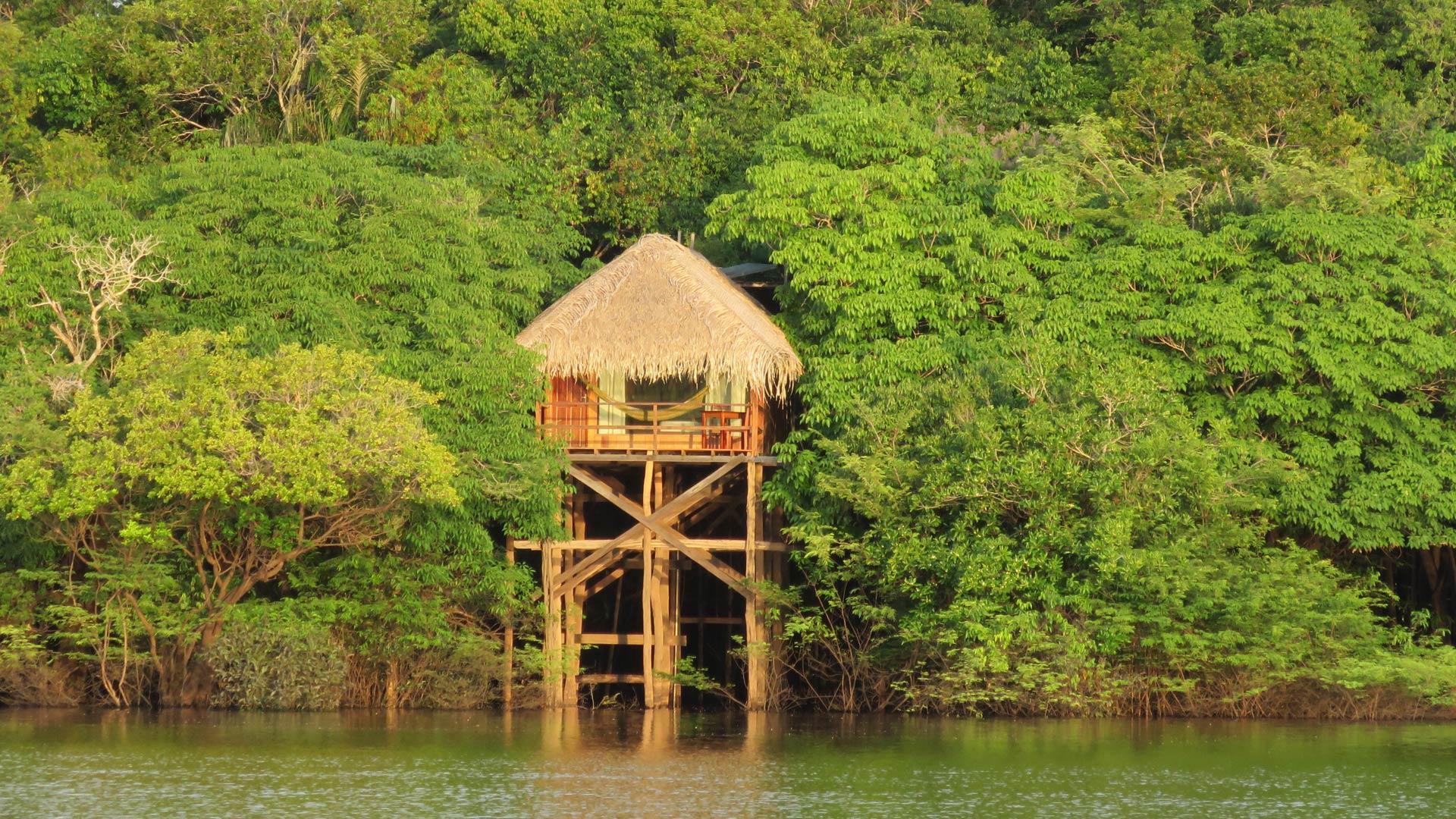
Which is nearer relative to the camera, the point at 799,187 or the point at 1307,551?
the point at 1307,551

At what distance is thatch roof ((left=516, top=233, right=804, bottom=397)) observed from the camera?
2245 centimetres

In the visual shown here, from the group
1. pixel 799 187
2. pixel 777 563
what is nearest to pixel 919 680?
pixel 777 563

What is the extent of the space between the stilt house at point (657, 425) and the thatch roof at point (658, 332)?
0.02m

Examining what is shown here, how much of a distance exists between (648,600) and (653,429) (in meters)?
2.08

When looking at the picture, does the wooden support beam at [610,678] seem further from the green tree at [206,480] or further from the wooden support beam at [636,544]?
the green tree at [206,480]

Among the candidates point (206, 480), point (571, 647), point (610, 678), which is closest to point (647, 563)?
point (571, 647)

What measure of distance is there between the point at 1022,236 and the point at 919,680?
560 centimetres

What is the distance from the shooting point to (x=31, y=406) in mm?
20953

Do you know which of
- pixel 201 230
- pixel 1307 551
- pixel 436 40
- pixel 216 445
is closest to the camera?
pixel 216 445

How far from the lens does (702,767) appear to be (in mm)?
17250

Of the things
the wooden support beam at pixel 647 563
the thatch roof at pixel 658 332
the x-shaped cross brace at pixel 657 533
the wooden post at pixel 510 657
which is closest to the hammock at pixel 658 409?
the thatch roof at pixel 658 332

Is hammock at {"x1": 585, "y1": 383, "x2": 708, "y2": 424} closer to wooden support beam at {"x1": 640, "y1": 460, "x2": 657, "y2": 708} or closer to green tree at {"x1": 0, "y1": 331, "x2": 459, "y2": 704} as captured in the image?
wooden support beam at {"x1": 640, "y1": 460, "x2": 657, "y2": 708}

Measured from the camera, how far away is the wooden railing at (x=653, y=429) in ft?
76.2

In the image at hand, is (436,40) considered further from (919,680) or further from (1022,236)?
(919,680)
